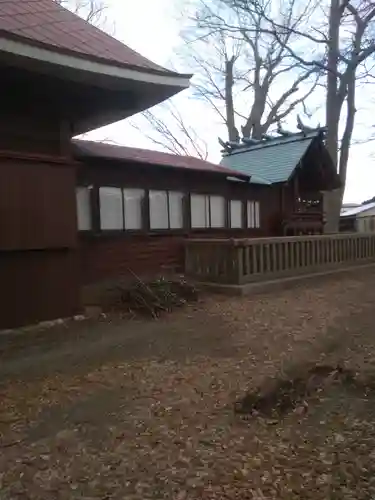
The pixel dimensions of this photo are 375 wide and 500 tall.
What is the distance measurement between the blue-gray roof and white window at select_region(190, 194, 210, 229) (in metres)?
2.15

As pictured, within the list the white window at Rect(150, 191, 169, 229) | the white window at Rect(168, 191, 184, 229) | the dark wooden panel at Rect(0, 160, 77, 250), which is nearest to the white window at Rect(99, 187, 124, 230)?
the white window at Rect(150, 191, 169, 229)

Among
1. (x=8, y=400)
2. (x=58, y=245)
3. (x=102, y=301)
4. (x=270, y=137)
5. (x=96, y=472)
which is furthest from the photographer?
(x=270, y=137)

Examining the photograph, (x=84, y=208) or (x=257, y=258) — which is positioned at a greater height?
(x=84, y=208)

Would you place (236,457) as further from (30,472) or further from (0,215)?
(0,215)

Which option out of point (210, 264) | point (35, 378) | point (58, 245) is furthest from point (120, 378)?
point (210, 264)

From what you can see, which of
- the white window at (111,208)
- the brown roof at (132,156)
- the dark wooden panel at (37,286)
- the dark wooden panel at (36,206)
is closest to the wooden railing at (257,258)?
the white window at (111,208)

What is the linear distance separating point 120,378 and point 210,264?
5.40 m

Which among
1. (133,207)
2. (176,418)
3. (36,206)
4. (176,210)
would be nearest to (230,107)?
(176,210)

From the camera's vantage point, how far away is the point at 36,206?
6133 millimetres

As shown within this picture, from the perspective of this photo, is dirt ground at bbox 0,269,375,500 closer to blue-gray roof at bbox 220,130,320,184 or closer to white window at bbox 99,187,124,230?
white window at bbox 99,187,124,230

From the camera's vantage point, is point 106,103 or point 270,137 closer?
point 106,103

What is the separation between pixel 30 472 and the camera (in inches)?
109

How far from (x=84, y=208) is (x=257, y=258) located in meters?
3.61

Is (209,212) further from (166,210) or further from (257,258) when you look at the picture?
(257,258)
